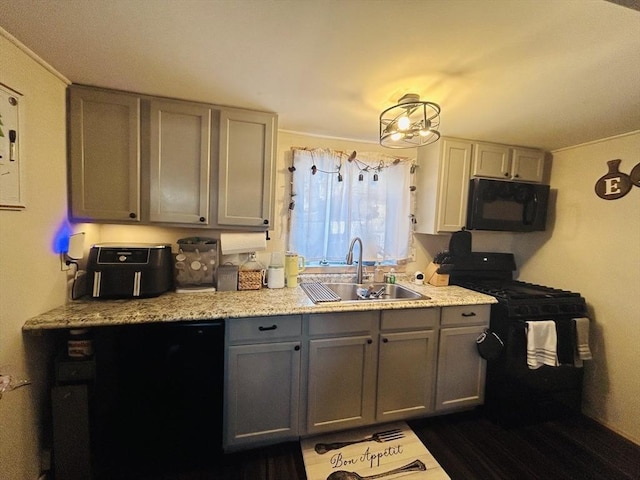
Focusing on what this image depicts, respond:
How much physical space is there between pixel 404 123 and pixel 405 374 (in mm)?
1637

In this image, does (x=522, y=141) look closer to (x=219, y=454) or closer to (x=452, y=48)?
(x=452, y=48)

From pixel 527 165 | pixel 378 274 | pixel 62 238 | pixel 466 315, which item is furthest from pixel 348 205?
pixel 62 238

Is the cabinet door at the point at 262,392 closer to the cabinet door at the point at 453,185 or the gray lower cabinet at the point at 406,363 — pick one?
the gray lower cabinet at the point at 406,363

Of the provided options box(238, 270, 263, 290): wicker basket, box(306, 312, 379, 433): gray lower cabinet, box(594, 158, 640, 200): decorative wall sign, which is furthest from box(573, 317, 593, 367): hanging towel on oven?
box(238, 270, 263, 290): wicker basket

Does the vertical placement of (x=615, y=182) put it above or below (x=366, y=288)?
above

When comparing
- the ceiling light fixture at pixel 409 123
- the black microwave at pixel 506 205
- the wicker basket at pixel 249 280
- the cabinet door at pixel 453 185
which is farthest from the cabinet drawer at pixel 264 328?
the black microwave at pixel 506 205

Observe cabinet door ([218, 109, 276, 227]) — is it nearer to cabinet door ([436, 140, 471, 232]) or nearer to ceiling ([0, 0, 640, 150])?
ceiling ([0, 0, 640, 150])

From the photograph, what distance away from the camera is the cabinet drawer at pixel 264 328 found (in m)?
1.54

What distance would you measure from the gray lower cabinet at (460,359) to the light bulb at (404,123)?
127cm

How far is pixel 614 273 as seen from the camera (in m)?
2.00

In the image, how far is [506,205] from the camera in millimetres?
2346

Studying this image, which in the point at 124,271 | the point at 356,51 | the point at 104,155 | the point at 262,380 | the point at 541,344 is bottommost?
the point at 262,380

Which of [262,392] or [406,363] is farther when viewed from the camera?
[406,363]

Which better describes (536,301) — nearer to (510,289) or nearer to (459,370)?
(510,289)
